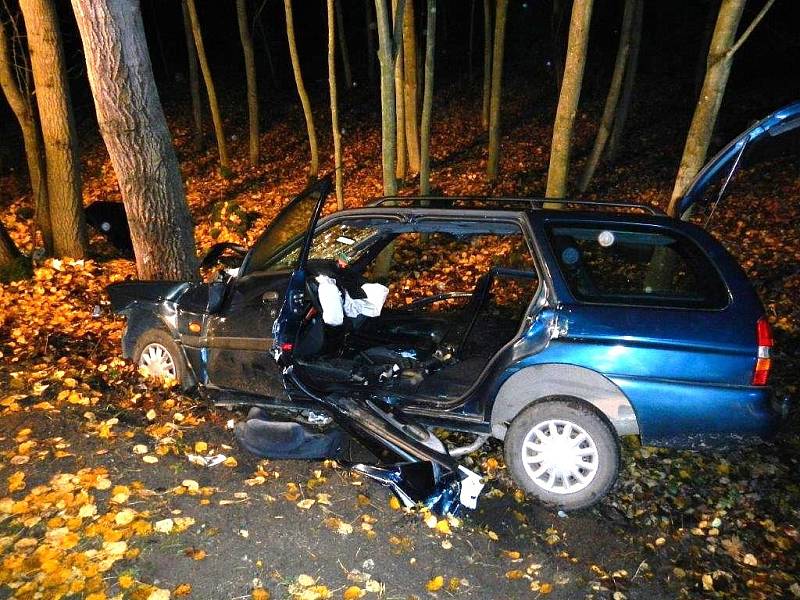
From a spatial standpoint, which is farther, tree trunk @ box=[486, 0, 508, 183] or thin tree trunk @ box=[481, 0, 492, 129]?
thin tree trunk @ box=[481, 0, 492, 129]

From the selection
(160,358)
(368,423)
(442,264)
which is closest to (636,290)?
(368,423)

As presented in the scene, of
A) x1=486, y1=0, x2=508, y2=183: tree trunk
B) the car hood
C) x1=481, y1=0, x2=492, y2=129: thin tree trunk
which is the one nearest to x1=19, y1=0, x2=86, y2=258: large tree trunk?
the car hood

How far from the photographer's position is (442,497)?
3.46m

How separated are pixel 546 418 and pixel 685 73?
19995mm

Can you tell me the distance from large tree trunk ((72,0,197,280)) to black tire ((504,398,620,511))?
4.00m

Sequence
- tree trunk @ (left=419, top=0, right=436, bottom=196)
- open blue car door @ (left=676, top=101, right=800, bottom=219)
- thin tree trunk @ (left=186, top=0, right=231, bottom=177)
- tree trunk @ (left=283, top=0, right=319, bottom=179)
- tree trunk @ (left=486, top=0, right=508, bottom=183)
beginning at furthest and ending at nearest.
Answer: thin tree trunk @ (left=186, top=0, right=231, bottom=177), tree trunk @ (left=283, top=0, right=319, bottom=179), tree trunk @ (left=486, top=0, right=508, bottom=183), tree trunk @ (left=419, top=0, right=436, bottom=196), open blue car door @ (left=676, top=101, right=800, bottom=219)

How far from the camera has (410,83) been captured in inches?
434

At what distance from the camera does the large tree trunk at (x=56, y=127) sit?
6.91 m

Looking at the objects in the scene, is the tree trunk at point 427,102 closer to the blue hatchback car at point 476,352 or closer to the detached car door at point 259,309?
the blue hatchback car at point 476,352

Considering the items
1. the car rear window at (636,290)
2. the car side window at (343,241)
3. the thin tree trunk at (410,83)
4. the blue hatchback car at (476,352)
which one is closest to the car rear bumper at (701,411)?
the blue hatchback car at (476,352)

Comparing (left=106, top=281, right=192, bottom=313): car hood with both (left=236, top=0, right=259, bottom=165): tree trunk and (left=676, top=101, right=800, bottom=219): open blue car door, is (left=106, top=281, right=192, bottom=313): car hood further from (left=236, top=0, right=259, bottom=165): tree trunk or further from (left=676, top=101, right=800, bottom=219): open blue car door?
(left=236, top=0, right=259, bottom=165): tree trunk

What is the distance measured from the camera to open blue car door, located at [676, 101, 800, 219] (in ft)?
12.0

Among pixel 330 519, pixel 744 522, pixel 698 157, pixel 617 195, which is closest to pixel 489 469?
pixel 330 519

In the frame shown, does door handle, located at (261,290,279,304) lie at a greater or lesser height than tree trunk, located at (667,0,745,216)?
lesser
